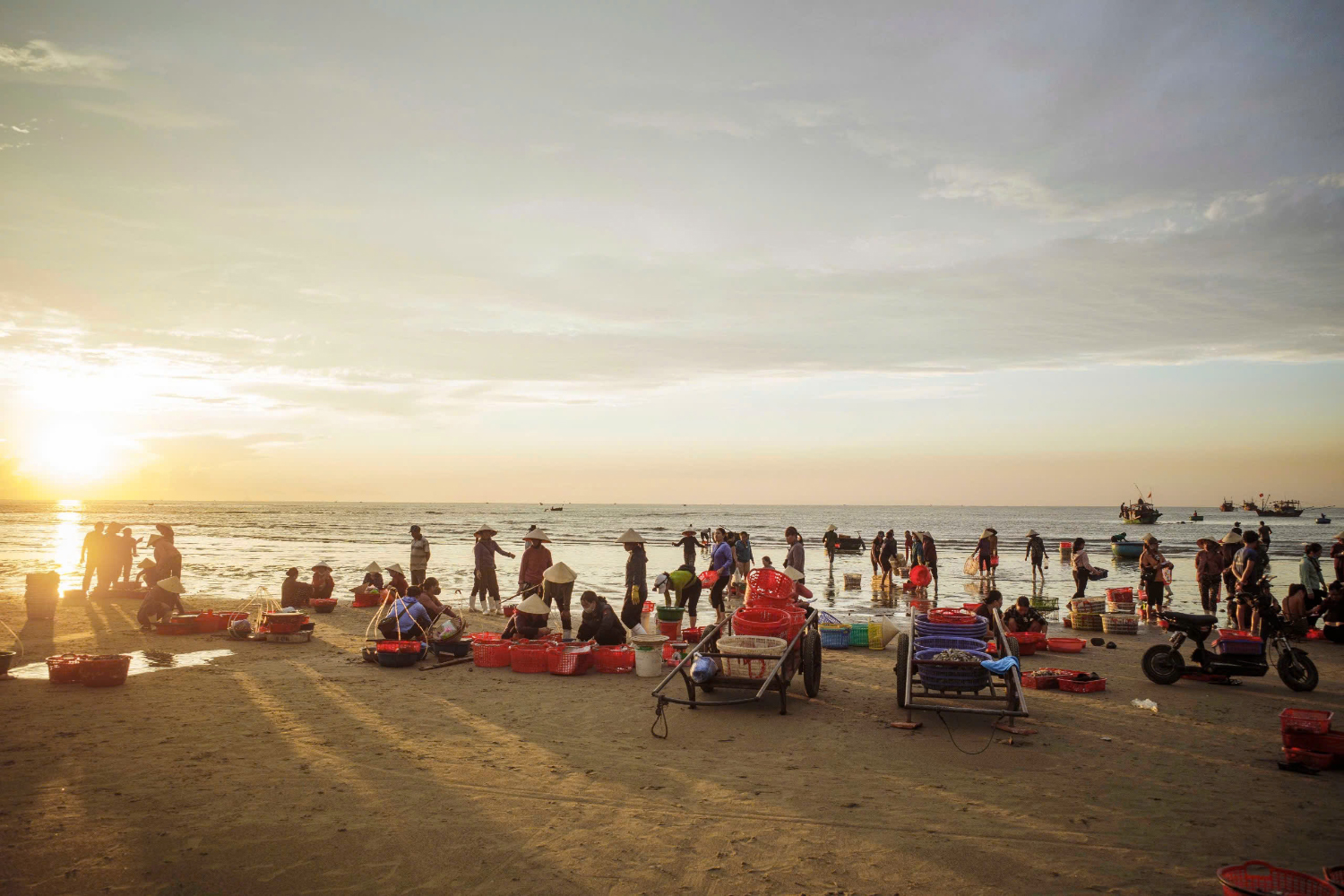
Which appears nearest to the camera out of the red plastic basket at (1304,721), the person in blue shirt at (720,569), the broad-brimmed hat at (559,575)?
the red plastic basket at (1304,721)

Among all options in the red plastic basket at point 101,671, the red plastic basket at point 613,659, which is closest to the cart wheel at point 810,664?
the red plastic basket at point 613,659

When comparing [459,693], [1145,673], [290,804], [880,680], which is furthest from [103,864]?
[1145,673]

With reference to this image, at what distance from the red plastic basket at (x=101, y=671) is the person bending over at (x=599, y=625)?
6.01 meters

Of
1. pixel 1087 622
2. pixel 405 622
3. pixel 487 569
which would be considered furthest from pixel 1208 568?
pixel 405 622

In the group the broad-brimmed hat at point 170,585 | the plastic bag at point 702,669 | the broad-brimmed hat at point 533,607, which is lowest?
the plastic bag at point 702,669

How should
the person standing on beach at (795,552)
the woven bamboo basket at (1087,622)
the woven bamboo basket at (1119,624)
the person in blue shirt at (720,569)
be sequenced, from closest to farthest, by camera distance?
the woven bamboo basket at (1119,624), the woven bamboo basket at (1087,622), the person in blue shirt at (720,569), the person standing on beach at (795,552)

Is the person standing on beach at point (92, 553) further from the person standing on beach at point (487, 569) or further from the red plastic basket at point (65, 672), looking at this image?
the red plastic basket at point (65, 672)

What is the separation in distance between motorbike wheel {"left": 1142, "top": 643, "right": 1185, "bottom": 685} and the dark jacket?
7.57 metres

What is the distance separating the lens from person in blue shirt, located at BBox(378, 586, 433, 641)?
486 inches

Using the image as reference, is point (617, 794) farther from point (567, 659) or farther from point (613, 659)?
point (613, 659)

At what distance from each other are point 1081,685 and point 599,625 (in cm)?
695

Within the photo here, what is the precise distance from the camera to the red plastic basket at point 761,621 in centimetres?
1010

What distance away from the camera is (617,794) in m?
6.40

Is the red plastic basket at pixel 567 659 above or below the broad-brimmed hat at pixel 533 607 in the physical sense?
below
